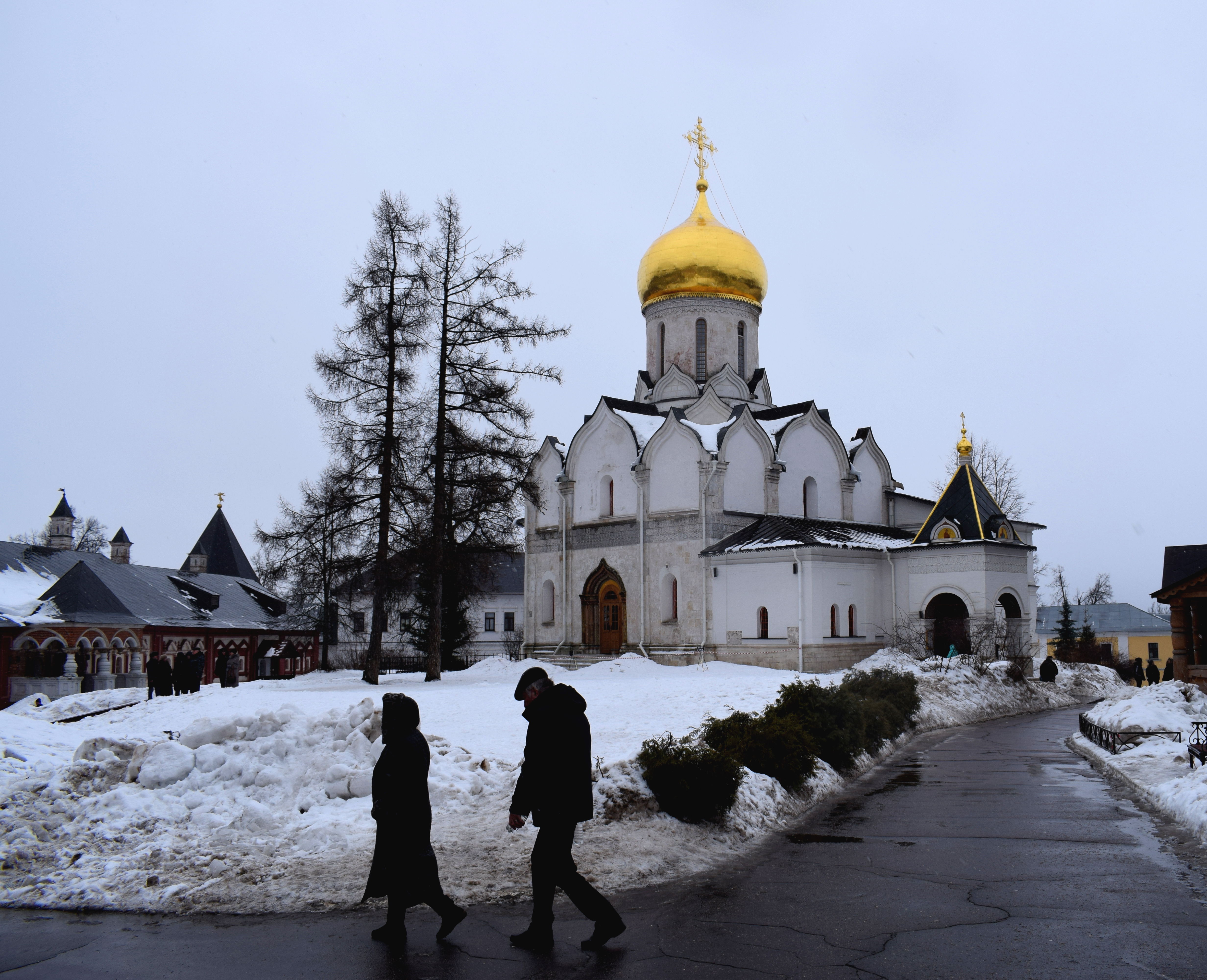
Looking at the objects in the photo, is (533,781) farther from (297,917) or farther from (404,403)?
(404,403)

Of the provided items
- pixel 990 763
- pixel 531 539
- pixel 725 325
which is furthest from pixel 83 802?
pixel 725 325

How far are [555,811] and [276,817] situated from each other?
377cm

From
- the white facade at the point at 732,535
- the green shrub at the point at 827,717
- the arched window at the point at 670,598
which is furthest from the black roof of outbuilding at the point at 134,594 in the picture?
the green shrub at the point at 827,717

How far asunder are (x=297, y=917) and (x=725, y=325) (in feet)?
96.4

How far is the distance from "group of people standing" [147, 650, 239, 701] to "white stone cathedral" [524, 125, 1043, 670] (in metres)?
8.41

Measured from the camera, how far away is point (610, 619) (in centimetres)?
3158

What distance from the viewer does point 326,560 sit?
23.7 m

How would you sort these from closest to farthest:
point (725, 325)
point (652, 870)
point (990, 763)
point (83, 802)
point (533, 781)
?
point (533, 781) < point (652, 870) < point (83, 802) < point (990, 763) < point (725, 325)

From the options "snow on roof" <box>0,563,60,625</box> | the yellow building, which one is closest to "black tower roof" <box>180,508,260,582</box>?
"snow on roof" <box>0,563,60,625</box>

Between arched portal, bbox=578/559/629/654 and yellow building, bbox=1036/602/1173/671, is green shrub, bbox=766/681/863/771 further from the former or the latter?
yellow building, bbox=1036/602/1173/671

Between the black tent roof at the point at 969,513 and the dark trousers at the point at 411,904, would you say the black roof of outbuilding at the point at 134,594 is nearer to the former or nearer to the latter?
the black tent roof at the point at 969,513

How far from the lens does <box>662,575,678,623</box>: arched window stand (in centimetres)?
3005

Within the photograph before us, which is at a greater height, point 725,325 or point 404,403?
point 725,325

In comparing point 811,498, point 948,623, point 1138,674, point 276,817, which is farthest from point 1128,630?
point 276,817
